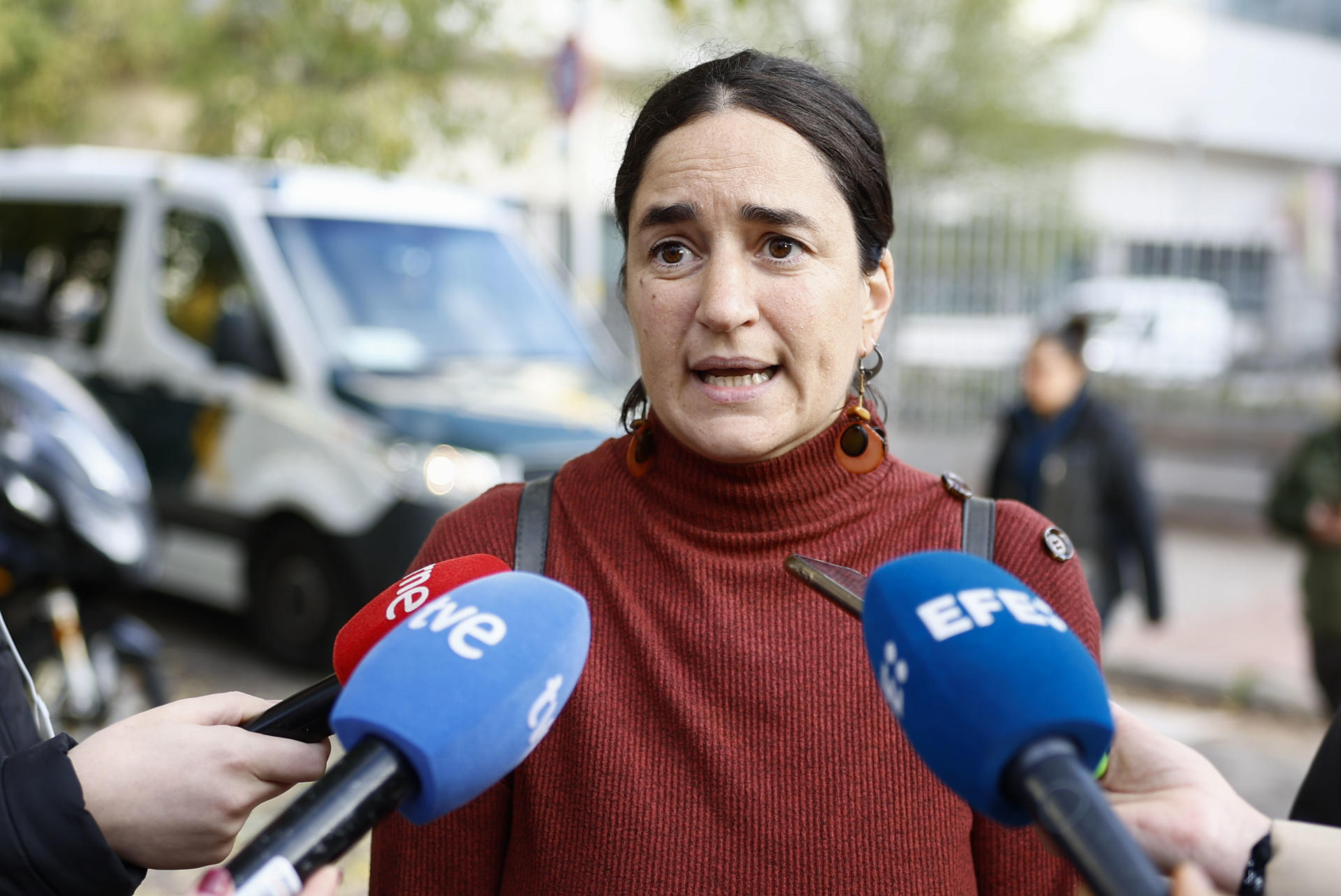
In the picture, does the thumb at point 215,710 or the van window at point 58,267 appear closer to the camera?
the thumb at point 215,710

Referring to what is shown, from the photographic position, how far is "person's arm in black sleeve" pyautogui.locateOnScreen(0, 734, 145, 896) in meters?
1.26

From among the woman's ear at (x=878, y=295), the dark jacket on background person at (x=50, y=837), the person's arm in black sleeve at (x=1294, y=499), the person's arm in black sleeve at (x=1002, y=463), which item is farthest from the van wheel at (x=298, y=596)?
the dark jacket on background person at (x=50, y=837)

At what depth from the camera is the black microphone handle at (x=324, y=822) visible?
987mm

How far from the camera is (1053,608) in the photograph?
182 cm

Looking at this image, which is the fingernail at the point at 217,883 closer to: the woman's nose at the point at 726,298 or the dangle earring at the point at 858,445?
the woman's nose at the point at 726,298

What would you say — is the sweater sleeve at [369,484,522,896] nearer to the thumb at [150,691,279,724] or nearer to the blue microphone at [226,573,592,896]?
the thumb at [150,691,279,724]

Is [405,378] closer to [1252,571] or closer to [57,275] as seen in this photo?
[57,275]

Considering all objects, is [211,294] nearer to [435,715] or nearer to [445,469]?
[445,469]

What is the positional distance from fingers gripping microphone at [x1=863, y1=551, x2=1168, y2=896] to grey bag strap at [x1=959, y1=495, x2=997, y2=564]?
62cm

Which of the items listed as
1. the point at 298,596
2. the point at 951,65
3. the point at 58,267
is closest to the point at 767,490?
the point at 298,596

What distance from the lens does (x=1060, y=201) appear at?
1373cm

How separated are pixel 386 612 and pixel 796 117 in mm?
877

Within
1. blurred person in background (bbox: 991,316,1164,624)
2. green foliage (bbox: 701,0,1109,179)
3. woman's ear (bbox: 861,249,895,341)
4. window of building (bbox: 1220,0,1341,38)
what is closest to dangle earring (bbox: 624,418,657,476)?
woman's ear (bbox: 861,249,895,341)

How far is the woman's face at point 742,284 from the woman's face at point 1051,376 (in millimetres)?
3689
